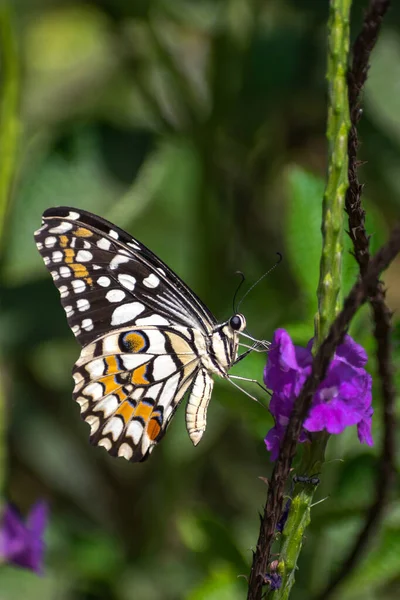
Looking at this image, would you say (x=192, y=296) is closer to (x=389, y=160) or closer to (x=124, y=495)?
(x=389, y=160)

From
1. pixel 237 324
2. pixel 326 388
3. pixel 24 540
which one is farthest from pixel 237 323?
pixel 24 540

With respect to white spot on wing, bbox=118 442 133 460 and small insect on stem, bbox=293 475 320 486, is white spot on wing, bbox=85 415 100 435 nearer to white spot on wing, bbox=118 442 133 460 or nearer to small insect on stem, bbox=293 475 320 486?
white spot on wing, bbox=118 442 133 460

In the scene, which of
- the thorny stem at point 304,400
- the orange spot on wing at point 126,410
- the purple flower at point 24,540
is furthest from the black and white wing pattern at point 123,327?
the thorny stem at point 304,400

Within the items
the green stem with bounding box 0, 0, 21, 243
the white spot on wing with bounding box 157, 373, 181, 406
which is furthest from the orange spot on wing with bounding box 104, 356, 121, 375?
the green stem with bounding box 0, 0, 21, 243

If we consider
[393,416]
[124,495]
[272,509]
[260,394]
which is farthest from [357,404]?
[124,495]

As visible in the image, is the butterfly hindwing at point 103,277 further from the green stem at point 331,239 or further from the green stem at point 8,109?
the green stem at point 331,239
